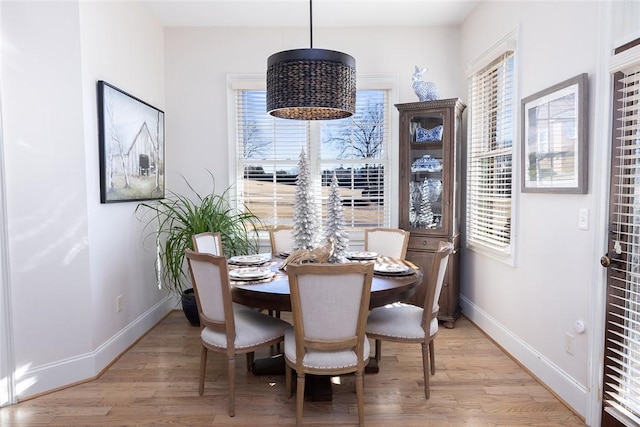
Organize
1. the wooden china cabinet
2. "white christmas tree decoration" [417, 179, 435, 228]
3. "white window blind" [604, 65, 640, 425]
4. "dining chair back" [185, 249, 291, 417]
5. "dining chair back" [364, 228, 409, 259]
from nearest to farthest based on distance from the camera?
"white window blind" [604, 65, 640, 425], "dining chair back" [185, 249, 291, 417], "dining chair back" [364, 228, 409, 259], the wooden china cabinet, "white christmas tree decoration" [417, 179, 435, 228]

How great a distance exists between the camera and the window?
410 cm

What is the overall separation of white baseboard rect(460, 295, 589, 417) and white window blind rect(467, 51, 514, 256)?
0.65m

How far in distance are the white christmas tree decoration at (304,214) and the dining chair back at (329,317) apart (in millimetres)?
892

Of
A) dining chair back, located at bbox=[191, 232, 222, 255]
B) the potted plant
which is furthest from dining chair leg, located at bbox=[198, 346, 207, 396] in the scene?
the potted plant

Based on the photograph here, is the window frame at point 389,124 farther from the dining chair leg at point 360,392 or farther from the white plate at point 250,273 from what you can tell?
the dining chair leg at point 360,392

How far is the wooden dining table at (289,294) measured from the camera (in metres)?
2.07

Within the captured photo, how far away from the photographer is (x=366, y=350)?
7.04 feet

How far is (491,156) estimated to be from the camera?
132 inches

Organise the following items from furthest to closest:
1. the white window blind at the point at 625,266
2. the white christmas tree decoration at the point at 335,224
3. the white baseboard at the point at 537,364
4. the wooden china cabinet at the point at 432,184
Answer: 1. the wooden china cabinet at the point at 432,184
2. the white christmas tree decoration at the point at 335,224
3. the white baseboard at the point at 537,364
4. the white window blind at the point at 625,266

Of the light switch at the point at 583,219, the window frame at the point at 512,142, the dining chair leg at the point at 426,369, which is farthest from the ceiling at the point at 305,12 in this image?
the dining chair leg at the point at 426,369

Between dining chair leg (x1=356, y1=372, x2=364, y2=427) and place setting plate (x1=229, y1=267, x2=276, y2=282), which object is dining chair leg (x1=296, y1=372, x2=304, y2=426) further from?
place setting plate (x1=229, y1=267, x2=276, y2=282)

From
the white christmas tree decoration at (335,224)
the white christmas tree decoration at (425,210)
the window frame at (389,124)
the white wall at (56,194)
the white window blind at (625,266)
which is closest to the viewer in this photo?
the white window blind at (625,266)

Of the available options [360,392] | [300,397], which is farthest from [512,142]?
[300,397]

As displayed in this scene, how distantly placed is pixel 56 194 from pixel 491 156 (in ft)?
11.0
